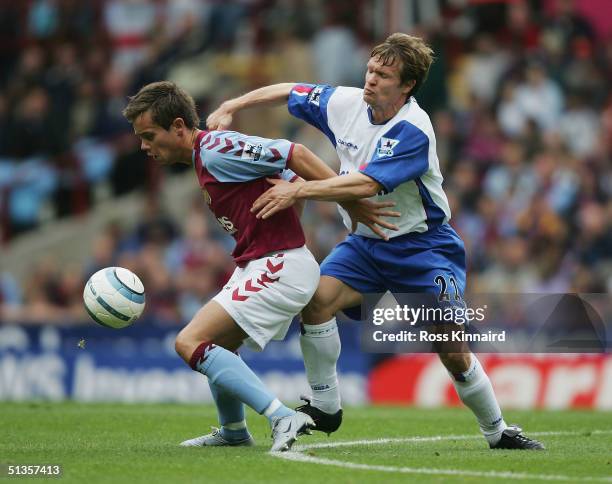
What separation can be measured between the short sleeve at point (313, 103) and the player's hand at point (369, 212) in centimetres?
73

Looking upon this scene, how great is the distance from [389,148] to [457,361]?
1367mm

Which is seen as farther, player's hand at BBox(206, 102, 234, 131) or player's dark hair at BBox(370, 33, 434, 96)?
player's hand at BBox(206, 102, 234, 131)

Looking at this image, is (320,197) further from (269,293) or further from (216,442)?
(216,442)

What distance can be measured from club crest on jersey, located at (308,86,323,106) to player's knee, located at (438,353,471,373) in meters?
1.82

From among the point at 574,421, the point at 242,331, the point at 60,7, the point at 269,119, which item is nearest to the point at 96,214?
the point at 269,119

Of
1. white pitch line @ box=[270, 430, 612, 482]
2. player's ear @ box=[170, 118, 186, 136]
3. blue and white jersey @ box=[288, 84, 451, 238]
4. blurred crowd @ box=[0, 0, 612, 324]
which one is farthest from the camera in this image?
blurred crowd @ box=[0, 0, 612, 324]

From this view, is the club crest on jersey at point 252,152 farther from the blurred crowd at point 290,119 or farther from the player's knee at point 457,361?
the blurred crowd at point 290,119

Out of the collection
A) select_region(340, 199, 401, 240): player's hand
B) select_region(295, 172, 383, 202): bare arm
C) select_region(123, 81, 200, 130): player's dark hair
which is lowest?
select_region(340, 199, 401, 240): player's hand

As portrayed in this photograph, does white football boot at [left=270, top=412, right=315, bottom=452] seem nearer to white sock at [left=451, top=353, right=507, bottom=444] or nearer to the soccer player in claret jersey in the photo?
the soccer player in claret jersey

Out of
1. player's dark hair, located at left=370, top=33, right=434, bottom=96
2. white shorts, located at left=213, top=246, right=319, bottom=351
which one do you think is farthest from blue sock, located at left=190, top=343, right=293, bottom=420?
player's dark hair, located at left=370, top=33, right=434, bottom=96

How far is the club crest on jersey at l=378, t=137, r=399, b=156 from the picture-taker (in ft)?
24.0

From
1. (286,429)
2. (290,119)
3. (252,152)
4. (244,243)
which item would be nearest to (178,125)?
(252,152)

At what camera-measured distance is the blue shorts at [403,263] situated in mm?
7664

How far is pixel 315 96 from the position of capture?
26.5 feet
